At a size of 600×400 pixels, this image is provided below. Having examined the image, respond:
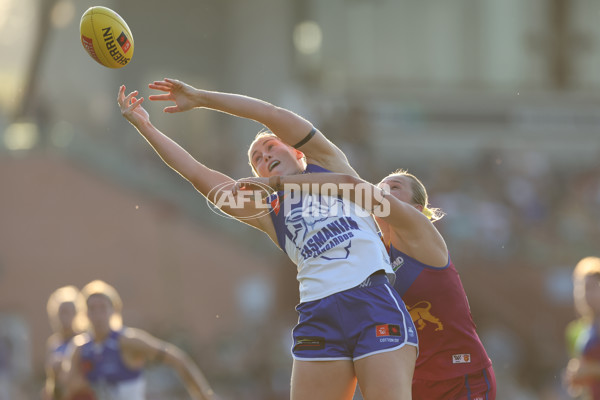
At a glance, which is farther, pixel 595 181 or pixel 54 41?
pixel 54 41

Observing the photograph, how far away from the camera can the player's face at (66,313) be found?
27.1 feet

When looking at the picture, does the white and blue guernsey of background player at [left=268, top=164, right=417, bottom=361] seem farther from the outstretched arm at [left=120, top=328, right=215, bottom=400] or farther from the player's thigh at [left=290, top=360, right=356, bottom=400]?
the outstretched arm at [left=120, top=328, right=215, bottom=400]

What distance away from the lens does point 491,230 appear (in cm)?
1603

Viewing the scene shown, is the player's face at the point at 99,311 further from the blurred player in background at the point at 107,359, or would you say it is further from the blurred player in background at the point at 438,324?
the blurred player in background at the point at 438,324

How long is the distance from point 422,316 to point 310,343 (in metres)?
0.75

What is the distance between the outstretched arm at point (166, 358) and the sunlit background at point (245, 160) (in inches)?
238

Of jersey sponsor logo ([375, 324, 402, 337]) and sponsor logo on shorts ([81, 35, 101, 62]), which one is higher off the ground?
sponsor logo on shorts ([81, 35, 101, 62])

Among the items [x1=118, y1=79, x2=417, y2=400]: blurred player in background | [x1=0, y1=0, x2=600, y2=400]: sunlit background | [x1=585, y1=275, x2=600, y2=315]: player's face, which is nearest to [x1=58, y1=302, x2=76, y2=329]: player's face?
[x1=118, y1=79, x2=417, y2=400]: blurred player in background

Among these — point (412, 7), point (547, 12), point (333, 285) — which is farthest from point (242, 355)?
point (547, 12)

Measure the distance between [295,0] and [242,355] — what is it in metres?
11.4

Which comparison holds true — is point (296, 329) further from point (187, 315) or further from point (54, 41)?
point (54, 41)

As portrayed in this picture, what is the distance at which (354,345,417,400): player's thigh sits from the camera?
4141 mm

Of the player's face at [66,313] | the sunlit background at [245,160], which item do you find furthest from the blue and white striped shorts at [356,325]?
the sunlit background at [245,160]

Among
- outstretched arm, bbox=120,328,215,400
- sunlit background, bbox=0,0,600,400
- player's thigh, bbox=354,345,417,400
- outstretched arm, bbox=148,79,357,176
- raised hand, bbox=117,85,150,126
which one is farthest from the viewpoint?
sunlit background, bbox=0,0,600,400
